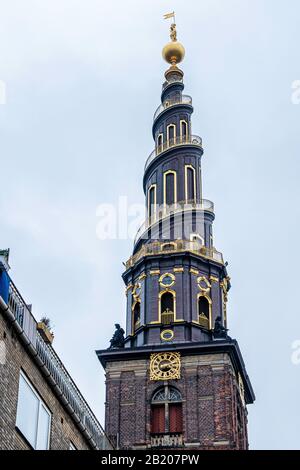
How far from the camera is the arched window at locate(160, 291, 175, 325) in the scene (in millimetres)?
62656

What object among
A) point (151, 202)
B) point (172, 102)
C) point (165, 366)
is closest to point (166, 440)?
point (165, 366)

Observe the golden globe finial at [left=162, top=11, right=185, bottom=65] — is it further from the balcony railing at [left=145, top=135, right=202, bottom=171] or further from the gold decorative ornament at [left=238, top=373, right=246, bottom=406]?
the gold decorative ornament at [left=238, top=373, right=246, bottom=406]

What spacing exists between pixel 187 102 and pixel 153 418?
26.5 metres

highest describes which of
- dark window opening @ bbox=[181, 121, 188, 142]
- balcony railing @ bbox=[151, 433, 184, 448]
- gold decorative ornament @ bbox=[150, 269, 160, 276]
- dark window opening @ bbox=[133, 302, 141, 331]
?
dark window opening @ bbox=[181, 121, 188, 142]

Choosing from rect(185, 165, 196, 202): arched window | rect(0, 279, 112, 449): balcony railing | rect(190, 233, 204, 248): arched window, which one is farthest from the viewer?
rect(185, 165, 196, 202): arched window

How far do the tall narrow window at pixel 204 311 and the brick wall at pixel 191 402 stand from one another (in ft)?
10.3

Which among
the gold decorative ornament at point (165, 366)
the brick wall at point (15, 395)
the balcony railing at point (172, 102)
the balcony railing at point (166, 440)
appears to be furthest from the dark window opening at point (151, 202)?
the brick wall at point (15, 395)

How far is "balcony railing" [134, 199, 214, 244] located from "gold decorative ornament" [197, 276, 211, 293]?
536 centimetres

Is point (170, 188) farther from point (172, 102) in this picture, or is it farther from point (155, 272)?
point (172, 102)

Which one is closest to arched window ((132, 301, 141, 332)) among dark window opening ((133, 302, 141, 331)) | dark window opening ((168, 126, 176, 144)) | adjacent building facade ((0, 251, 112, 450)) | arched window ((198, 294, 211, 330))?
dark window opening ((133, 302, 141, 331))

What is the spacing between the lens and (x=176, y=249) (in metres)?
65.6

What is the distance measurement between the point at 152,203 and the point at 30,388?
138ft

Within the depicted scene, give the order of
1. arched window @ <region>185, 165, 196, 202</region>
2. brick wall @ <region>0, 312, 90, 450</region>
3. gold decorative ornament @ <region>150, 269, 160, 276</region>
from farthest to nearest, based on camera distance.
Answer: arched window @ <region>185, 165, 196, 202</region>, gold decorative ornament @ <region>150, 269, 160, 276</region>, brick wall @ <region>0, 312, 90, 450</region>
